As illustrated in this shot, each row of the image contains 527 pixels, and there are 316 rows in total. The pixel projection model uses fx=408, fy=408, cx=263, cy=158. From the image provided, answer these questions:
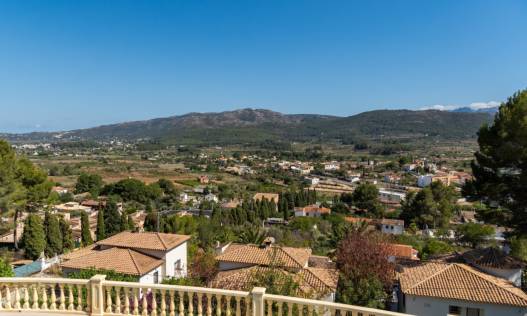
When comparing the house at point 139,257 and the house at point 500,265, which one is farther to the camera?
the house at point 500,265

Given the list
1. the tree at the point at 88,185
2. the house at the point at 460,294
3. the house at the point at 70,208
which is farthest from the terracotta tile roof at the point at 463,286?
the tree at the point at 88,185

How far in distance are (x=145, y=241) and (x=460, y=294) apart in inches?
516

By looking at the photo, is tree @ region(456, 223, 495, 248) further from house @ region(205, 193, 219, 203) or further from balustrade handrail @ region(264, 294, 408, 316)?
house @ region(205, 193, 219, 203)

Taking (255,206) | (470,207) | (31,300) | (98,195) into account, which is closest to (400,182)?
(470,207)

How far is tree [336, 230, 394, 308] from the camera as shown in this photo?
505 inches

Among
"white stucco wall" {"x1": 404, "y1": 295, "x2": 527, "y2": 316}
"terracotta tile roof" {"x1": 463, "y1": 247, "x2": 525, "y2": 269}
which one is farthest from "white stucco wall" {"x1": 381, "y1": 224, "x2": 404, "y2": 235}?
"white stucco wall" {"x1": 404, "y1": 295, "x2": 527, "y2": 316}

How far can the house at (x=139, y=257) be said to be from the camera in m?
15.7

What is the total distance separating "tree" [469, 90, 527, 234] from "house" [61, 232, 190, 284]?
45.1 ft

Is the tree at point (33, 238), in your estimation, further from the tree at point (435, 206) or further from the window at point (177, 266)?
the tree at point (435, 206)

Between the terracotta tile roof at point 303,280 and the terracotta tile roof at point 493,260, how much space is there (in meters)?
6.29

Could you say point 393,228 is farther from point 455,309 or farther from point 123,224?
point 455,309

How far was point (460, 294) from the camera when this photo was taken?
14211mm

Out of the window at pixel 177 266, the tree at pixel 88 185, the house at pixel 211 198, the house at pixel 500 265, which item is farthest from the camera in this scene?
the tree at pixel 88 185

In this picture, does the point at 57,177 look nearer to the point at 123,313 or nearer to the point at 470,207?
the point at 470,207
